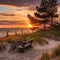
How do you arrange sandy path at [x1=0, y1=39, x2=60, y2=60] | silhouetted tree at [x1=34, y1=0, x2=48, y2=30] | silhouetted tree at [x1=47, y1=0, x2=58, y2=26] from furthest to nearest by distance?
silhouetted tree at [x1=47, y1=0, x2=58, y2=26], silhouetted tree at [x1=34, y1=0, x2=48, y2=30], sandy path at [x1=0, y1=39, x2=60, y2=60]

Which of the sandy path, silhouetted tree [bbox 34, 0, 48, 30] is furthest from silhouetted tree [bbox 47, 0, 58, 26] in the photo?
the sandy path

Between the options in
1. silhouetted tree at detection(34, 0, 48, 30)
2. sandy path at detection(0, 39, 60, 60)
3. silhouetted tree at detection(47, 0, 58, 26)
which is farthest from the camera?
silhouetted tree at detection(47, 0, 58, 26)

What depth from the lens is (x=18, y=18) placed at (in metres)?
68.9

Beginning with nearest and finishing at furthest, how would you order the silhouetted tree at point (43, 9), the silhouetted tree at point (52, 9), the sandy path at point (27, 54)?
the sandy path at point (27, 54)
the silhouetted tree at point (43, 9)
the silhouetted tree at point (52, 9)

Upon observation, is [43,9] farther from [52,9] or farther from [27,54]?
[27,54]

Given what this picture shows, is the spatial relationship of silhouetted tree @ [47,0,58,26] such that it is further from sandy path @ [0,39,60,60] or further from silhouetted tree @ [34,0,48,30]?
sandy path @ [0,39,60,60]

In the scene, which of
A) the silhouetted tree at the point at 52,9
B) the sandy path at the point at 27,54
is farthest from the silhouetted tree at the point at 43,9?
the sandy path at the point at 27,54

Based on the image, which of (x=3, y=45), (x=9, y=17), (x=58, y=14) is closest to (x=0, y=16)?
(x=9, y=17)

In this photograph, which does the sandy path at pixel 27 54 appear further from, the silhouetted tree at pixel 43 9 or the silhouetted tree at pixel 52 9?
the silhouetted tree at pixel 52 9

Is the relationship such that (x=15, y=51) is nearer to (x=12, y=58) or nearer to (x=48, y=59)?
(x=12, y=58)

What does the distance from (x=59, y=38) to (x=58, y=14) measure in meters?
24.6

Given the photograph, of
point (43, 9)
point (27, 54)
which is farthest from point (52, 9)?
point (27, 54)

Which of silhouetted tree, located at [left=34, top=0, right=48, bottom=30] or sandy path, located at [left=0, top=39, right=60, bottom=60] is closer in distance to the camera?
sandy path, located at [left=0, top=39, right=60, bottom=60]

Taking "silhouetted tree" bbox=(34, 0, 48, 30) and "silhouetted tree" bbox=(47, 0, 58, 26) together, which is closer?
"silhouetted tree" bbox=(34, 0, 48, 30)
